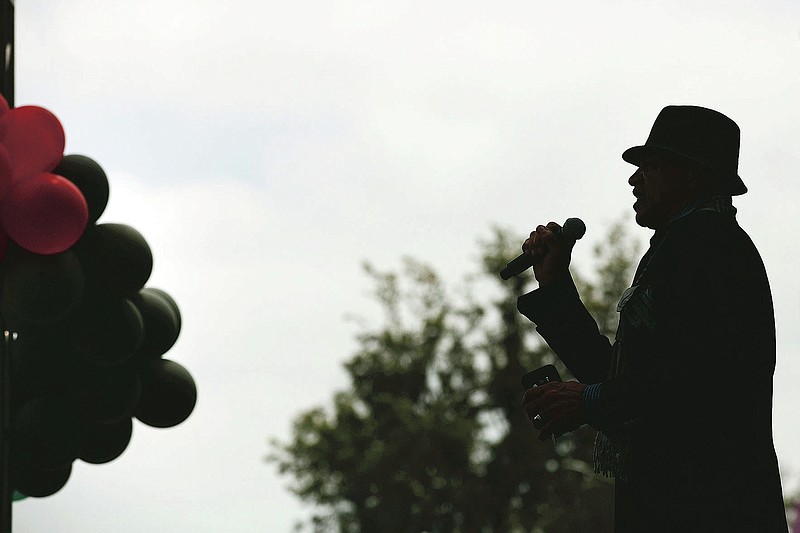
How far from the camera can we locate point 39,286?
19.9 ft

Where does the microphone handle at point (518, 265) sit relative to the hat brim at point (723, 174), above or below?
below

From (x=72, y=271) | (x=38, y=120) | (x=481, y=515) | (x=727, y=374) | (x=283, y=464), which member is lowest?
(x=727, y=374)

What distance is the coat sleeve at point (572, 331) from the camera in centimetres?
275

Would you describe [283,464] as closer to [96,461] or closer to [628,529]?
[96,461]

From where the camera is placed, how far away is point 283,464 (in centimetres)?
2562

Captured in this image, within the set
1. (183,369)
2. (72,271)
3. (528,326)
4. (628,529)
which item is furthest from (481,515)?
(628,529)

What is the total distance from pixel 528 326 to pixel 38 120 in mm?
19835

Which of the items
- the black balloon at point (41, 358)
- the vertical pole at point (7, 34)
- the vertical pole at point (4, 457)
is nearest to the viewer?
the vertical pole at point (4, 457)

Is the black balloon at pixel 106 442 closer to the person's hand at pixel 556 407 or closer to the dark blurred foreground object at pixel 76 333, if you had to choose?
the dark blurred foreground object at pixel 76 333

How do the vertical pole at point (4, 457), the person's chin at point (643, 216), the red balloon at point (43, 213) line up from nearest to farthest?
1. the person's chin at point (643, 216)
2. the vertical pole at point (4, 457)
3. the red balloon at point (43, 213)

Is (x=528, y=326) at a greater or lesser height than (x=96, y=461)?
greater

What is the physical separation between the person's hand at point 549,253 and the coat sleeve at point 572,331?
2 centimetres

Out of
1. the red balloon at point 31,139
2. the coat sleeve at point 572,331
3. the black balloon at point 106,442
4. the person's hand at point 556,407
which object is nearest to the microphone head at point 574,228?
the coat sleeve at point 572,331

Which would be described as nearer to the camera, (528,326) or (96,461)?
(96,461)
